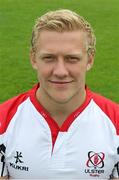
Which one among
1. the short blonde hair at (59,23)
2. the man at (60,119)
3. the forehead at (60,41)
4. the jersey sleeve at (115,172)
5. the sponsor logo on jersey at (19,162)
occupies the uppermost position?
the short blonde hair at (59,23)

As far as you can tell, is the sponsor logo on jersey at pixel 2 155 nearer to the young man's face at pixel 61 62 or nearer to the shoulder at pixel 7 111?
the shoulder at pixel 7 111

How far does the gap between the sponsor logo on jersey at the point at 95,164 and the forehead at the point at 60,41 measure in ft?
1.82

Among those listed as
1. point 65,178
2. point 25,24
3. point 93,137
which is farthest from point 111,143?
point 25,24

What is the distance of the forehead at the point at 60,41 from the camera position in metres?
2.45

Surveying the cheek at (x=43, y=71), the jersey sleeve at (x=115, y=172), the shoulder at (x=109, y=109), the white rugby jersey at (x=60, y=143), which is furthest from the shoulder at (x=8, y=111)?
the jersey sleeve at (x=115, y=172)

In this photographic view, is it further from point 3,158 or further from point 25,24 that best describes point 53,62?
point 25,24

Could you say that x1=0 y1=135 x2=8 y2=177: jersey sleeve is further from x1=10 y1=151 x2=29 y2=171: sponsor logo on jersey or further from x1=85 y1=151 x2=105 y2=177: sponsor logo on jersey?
x1=85 y1=151 x2=105 y2=177: sponsor logo on jersey

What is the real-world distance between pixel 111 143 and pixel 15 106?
54cm

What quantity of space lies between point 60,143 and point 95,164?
0.21m

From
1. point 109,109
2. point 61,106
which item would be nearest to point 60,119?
point 61,106

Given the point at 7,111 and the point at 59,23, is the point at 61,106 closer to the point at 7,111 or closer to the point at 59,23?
the point at 7,111

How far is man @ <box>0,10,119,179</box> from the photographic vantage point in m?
2.47

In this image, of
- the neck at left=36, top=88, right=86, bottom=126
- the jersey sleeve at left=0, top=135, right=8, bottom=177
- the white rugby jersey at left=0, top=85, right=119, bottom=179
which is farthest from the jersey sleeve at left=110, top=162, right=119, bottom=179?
the jersey sleeve at left=0, top=135, right=8, bottom=177

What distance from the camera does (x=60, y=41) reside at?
8.04 feet
